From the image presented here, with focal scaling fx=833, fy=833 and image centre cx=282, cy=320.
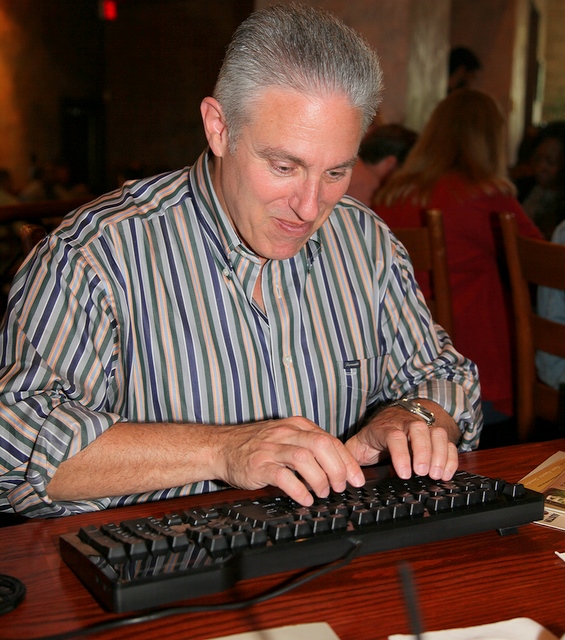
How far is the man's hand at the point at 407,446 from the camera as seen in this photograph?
1011mm

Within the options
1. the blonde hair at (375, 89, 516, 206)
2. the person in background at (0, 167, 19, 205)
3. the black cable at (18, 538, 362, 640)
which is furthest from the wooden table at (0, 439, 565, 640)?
the person in background at (0, 167, 19, 205)

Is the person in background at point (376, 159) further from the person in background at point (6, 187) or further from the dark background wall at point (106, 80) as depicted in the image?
the dark background wall at point (106, 80)

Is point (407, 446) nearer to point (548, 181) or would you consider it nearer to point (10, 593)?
point (10, 593)

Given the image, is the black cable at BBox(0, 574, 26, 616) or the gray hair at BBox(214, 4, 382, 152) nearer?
the black cable at BBox(0, 574, 26, 616)

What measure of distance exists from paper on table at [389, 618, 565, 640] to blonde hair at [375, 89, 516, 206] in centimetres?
238

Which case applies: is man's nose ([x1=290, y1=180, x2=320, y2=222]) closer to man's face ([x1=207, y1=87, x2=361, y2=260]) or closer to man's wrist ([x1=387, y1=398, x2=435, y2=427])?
man's face ([x1=207, y1=87, x2=361, y2=260])

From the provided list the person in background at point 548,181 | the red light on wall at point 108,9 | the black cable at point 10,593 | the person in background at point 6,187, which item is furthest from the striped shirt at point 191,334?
the red light on wall at point 108,9

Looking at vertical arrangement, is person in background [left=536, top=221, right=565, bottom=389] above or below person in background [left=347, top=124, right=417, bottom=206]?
below

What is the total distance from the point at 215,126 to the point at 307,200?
195 mm

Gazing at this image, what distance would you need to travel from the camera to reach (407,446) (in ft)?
3.47

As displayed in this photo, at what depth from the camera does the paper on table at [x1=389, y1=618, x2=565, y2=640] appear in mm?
708

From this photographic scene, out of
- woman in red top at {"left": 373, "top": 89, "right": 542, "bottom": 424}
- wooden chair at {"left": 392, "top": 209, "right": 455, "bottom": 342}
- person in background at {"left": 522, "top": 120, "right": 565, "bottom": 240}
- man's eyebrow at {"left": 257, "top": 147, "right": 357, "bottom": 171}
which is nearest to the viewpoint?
man's eyebrow at {"left": 257, "top": 147, "right": 357, "bottom": 171}

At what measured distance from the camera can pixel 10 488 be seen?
109 cm

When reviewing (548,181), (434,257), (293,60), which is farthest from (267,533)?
(548,181)
